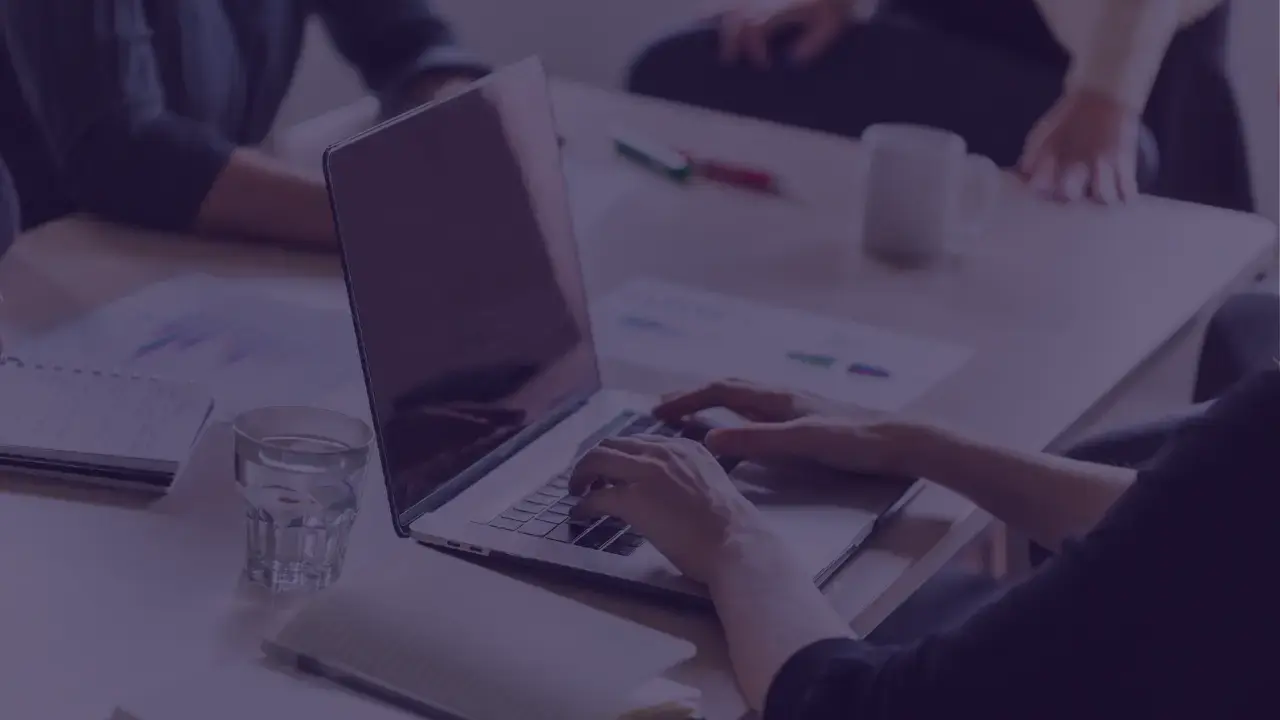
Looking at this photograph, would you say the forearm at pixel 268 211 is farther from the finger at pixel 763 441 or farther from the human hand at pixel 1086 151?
the human hand at pixel 1086 151

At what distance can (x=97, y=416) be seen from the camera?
121cm

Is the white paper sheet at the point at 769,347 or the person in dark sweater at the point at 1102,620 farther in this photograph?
the white paper sheet at the point at 769,347

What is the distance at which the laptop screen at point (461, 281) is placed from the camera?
110 centimetres

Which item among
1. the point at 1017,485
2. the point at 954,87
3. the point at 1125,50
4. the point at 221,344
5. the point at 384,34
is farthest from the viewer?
the point at 954,87

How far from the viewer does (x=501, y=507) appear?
3.79 feet

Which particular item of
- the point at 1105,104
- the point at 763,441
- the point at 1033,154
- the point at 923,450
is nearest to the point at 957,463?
the point at 923,450

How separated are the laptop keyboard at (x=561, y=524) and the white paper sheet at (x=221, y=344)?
0.26m

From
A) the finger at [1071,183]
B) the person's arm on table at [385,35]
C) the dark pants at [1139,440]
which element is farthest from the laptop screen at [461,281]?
the person's arm on table at [385,35]

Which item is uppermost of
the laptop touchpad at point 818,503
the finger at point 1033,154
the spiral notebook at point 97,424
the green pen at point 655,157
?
the spiral notebook at point 97,424

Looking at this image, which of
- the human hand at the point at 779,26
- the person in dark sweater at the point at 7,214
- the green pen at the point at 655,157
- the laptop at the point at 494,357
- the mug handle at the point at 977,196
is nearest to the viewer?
the laptop at the point at 494,357

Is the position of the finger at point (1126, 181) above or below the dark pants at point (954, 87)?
above

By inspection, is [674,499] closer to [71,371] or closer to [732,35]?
[71,371]

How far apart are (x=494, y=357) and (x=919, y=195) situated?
0.64m

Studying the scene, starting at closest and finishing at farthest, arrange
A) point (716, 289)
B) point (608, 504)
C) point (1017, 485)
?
point (608, 504), point (1017, 485), point (716, 289)
